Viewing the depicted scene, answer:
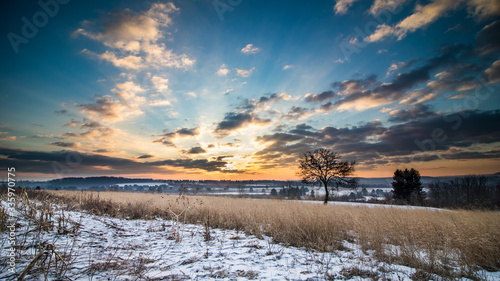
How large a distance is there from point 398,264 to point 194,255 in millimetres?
5345

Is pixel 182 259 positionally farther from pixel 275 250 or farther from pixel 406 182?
pixel 406 182

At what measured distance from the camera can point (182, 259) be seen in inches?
193

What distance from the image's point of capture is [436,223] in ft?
26.7

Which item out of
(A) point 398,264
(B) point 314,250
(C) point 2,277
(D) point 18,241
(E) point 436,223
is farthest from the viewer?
(E) point 436,223

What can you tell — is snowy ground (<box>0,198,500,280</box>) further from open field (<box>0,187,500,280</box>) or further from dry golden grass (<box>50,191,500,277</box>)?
dry golden grass (<box>50,191,500,277</box>)

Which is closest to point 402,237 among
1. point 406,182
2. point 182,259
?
point 182,259

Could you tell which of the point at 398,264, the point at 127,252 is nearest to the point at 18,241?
the point at 127,252

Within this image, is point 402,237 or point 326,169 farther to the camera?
point 326,169

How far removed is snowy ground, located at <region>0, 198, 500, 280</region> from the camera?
386cm

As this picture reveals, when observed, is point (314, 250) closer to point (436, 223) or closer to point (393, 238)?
point (393, 238)

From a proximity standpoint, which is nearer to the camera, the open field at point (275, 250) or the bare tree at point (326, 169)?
the open field at point (275, 250)

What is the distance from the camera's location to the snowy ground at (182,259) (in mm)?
3857

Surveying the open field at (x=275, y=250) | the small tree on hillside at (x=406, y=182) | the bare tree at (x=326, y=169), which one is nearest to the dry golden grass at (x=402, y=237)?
the open field at (x=275, y=250)

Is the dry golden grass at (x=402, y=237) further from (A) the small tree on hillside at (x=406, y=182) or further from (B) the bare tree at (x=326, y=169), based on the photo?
(A) the small tree on hillside at (x=406, y=182)
